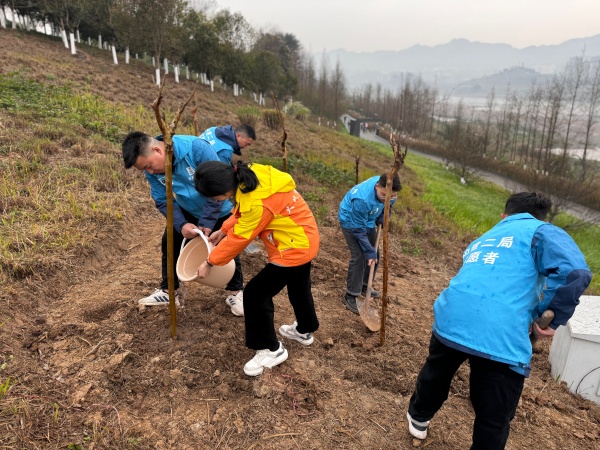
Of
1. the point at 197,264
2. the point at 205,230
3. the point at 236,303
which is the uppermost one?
the point at 205,230

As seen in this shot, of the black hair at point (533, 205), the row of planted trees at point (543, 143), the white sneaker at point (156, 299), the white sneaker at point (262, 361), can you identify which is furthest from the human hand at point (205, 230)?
the row of planted trees at point (543, 143)

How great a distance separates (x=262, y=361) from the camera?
2479 mm

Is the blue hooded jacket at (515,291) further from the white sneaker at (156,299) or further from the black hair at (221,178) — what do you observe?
the white sneaker at (156,299)

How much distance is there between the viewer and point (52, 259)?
3260mm

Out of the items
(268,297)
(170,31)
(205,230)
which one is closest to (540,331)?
(268,297)

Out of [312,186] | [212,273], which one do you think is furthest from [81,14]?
[212,273]

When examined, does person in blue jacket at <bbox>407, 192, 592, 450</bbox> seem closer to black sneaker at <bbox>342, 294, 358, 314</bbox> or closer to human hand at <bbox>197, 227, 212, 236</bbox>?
human hand at <bbox>197, 227, 212, 236</bbox>

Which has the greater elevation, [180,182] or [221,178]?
[221,178]

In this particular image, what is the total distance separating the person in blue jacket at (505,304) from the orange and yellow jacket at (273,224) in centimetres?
85

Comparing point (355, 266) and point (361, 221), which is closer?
point (361, 221)

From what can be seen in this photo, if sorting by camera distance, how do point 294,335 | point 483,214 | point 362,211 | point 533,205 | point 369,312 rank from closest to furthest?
point 533,205
point 294,335
point 362,211
point 369,312
point 483,214

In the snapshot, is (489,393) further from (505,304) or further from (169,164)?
(169,164)

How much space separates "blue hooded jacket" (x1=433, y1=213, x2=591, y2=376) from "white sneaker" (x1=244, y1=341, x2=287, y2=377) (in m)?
1.15

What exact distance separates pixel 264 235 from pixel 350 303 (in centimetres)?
168
